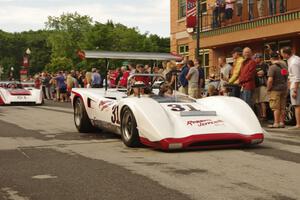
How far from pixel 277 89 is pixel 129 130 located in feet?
14.2

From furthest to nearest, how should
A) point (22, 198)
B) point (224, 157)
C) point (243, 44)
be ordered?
point (243, 44) → point (224, 157) → point (22, 198)

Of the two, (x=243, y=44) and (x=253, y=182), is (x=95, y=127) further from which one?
(x=243, y=44)

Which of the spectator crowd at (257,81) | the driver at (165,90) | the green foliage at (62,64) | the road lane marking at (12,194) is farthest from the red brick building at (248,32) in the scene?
the green foliage at (62,64)

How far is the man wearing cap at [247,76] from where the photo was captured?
11234mm

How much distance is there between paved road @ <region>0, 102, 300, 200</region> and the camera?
4855mm

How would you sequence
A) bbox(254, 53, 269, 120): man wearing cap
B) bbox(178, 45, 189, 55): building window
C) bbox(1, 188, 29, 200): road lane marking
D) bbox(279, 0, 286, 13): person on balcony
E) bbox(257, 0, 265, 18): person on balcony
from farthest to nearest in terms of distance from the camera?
1. bbox(178, 45, 189, 55): building window
2. bbox(257, 0, 265, 18): person on balcony
3. bbox(279, 0, 286, 13): person on balcony
4. bbox(254, 53, 269, 120): man wearing cap
5. bbox(1, 188, 29, 200): road lane marking

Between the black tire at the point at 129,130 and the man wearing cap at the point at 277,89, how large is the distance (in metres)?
4.10

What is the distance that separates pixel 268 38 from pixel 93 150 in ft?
48.6

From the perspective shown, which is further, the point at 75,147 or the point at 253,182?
the point at 75,147

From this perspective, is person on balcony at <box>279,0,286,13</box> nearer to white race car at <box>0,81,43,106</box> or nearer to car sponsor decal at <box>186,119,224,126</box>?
white race car at <box>0,81,43,106</box>

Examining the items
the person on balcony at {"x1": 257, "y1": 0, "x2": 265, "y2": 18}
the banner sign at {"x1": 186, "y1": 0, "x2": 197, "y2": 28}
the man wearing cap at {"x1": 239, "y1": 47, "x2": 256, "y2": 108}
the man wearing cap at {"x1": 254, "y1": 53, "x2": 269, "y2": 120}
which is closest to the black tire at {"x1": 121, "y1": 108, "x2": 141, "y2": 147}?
the man wearing cap at {"x1": 239, "y1": 47, "x2": 256, "y2": 108}

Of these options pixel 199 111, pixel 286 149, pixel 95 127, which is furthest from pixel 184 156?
pixel 95 127

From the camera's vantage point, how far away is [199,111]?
25.7 ft

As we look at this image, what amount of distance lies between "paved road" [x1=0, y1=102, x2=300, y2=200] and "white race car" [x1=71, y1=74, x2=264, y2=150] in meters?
0.17
